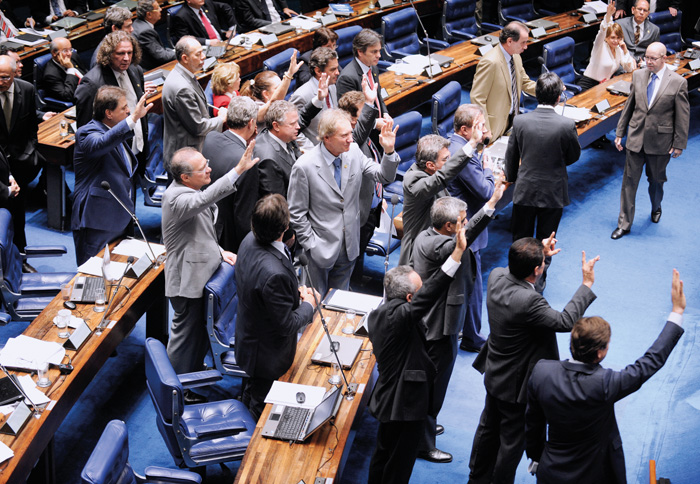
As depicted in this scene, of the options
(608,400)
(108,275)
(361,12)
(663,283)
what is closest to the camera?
(608,400)

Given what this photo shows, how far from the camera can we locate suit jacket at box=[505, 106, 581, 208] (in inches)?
213

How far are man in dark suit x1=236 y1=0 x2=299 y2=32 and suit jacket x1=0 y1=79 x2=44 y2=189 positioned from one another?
3768mm

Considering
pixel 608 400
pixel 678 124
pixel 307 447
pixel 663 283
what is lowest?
pixel 663 283

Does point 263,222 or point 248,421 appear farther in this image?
point 248,421

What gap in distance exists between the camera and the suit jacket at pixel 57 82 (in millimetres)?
7152

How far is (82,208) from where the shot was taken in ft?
16.4

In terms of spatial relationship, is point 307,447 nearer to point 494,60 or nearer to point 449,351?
point 449,351

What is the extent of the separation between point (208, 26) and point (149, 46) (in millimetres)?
939

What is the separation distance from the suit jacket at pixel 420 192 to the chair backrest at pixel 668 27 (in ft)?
19.1

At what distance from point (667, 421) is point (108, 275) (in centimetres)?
338

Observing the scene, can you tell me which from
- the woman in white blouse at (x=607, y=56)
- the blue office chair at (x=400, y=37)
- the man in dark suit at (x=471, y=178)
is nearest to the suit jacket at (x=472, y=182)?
the man in dark suit at (x=471, y=178)

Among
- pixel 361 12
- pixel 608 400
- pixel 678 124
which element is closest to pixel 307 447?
pixel 608 400

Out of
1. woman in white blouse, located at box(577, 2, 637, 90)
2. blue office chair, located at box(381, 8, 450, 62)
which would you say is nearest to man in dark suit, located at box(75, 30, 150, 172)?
blue office chair, located at box(381, 8, 450, 62)

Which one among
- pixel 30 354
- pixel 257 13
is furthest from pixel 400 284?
pixel 257 13
